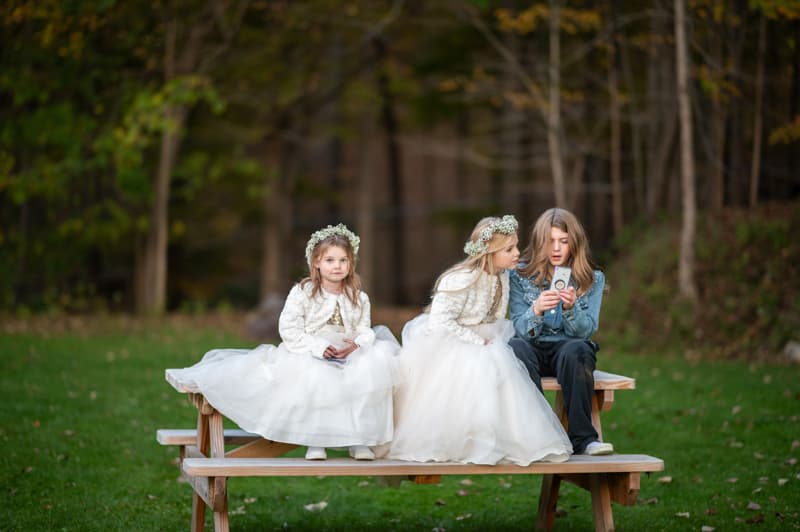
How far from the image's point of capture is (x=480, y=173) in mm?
26719

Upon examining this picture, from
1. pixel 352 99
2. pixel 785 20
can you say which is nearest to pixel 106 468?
pixel 785 20

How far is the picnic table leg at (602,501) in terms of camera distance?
5648mm

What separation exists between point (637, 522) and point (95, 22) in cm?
1130

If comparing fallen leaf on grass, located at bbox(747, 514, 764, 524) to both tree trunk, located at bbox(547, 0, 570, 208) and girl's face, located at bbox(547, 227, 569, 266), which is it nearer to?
girl's face, located at bbox(547, 227, 569, 266)

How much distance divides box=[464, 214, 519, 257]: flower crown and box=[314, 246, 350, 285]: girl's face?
63 centimetres

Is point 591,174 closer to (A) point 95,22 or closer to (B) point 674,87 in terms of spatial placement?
(B) point 674,87

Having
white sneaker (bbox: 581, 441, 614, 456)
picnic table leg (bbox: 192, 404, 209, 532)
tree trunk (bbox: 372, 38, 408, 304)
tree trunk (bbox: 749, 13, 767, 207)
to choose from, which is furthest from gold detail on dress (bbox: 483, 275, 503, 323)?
tree trunk (bbox: 372, 38, 408, 304)

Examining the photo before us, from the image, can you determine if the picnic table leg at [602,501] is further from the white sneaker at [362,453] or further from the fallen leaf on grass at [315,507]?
the fallen leaf on grass at [315,507]

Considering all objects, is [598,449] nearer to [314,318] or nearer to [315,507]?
[314,318]

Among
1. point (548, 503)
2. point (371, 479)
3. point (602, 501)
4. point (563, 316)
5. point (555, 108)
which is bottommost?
point (371, 479)

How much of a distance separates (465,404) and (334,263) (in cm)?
98

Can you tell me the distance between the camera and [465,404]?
527 cm

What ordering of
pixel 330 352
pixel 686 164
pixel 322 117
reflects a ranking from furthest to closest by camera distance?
pixel 322 117 → pixel 686 164 → pixel 330 352

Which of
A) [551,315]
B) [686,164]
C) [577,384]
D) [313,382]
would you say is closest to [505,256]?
[551,315]
